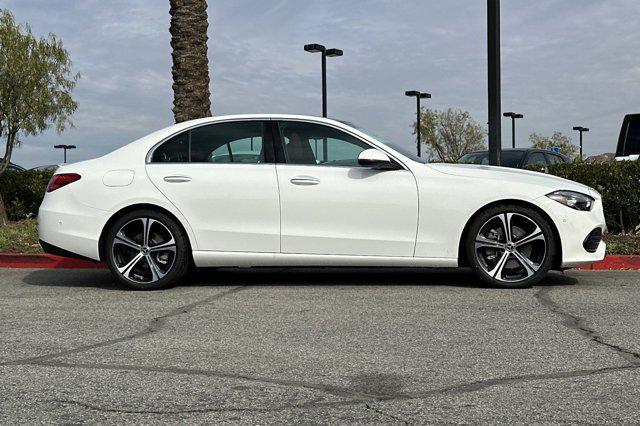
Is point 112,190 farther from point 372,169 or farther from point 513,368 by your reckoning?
point 513,368

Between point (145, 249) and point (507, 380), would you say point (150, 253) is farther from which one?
point (507, 380)

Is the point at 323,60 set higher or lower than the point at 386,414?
higher

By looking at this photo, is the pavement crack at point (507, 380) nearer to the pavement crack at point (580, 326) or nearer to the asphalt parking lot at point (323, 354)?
the asphalt parking lot at point (323, 354)

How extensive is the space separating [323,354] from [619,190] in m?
8.66

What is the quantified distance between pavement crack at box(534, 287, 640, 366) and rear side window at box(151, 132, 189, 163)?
3.44 metres

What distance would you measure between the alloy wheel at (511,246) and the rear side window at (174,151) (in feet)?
9.24

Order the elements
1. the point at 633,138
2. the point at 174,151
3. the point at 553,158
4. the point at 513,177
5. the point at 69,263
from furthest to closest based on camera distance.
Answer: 1. the point at 553,158
2. the point at 633,138
3. the point at 69,263
4. the point at 174,151
5. the point at 513,177

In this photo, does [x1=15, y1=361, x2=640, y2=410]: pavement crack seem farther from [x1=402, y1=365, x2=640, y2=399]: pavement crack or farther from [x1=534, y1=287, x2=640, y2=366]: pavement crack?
[x1=534, y1=287, x2=640, y2=366]: pavement crack

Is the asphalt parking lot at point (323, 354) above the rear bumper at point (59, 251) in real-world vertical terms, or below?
below

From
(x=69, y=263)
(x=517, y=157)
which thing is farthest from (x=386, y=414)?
(x=517, y=157)

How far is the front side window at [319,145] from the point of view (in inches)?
313

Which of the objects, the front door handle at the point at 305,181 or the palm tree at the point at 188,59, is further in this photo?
the palm tree at the point at 188,59

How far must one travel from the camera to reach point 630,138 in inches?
653

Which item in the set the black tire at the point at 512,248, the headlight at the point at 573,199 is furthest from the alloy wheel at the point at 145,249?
the headlight at the point at 573,199
